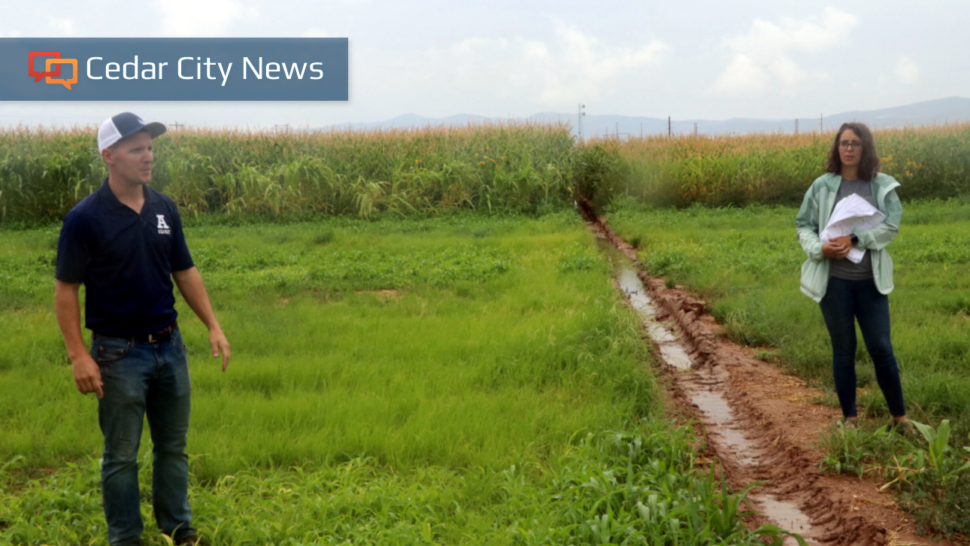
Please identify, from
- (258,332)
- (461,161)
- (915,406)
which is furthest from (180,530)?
(461,161)

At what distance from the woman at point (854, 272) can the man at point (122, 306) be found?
163 inches

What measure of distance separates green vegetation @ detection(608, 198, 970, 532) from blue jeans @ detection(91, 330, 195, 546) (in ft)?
13.4

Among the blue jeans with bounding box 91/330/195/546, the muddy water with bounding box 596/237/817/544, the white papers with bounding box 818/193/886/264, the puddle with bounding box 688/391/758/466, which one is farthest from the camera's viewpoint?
the puddle with bounding box 688/391/758/466

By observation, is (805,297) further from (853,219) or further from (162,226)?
(162,226)

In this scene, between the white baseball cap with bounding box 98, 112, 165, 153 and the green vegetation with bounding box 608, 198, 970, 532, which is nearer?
the white baseball cap with bounding box 98, 112, 165, 153

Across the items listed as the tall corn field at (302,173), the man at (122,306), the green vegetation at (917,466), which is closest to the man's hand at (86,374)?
the man at (122,306)

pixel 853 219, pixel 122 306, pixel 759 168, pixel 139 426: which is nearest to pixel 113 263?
pixel 122 306

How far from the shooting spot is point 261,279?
36.8 feet

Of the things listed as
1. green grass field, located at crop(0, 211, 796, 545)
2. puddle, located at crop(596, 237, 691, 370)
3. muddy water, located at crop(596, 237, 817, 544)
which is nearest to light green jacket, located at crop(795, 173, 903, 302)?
muddy water, located at crop(596, 237, 817, 544)

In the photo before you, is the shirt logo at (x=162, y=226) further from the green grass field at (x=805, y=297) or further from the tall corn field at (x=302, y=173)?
the tall corn field at (x=302, y=173)

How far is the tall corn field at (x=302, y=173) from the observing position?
66.7 feet

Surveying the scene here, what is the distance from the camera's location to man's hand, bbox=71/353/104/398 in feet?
12.0

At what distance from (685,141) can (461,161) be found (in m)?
8.21

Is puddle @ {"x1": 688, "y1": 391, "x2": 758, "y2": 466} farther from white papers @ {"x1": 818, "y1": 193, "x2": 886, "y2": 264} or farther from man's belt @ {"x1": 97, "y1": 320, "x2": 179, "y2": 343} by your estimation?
man's belt @ {"x1": 97, "y1": 320, "x2": 179, "y2": 343}
